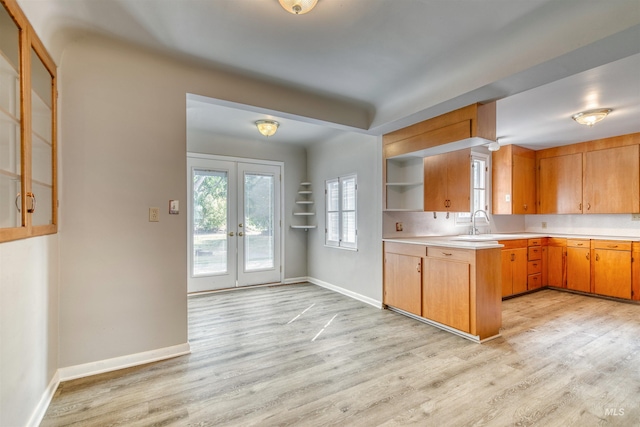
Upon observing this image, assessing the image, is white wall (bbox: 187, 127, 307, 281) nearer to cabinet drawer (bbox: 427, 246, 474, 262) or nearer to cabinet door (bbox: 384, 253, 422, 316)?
cabinet door (bbox: 384, 253, 422, 316)

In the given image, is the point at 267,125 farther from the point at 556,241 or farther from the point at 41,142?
the point at 556,241

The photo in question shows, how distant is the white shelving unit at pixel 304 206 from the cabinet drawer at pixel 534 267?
11.7 ft

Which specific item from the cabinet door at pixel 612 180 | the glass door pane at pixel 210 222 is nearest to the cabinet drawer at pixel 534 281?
the cabinet door at pixel 612 180

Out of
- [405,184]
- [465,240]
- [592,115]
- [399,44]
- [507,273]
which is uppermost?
[399,44]

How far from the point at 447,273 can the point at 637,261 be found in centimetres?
321

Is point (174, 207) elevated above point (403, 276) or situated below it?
above

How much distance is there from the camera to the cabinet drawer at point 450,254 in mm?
3048

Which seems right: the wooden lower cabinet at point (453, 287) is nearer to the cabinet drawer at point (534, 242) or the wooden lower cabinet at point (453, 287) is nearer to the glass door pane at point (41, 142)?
the cabinet drawer at point (534, 242)

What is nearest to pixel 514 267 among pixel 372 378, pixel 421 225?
pixel 421 225

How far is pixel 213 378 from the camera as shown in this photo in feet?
7.61

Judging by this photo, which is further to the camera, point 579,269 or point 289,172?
point 289,172

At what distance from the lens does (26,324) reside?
5.57ft

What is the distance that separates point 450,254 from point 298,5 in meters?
2.65

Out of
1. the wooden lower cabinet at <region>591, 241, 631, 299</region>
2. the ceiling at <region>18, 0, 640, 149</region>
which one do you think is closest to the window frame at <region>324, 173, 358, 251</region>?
the ceiling at <region>18, 0, 640, 149</region>
